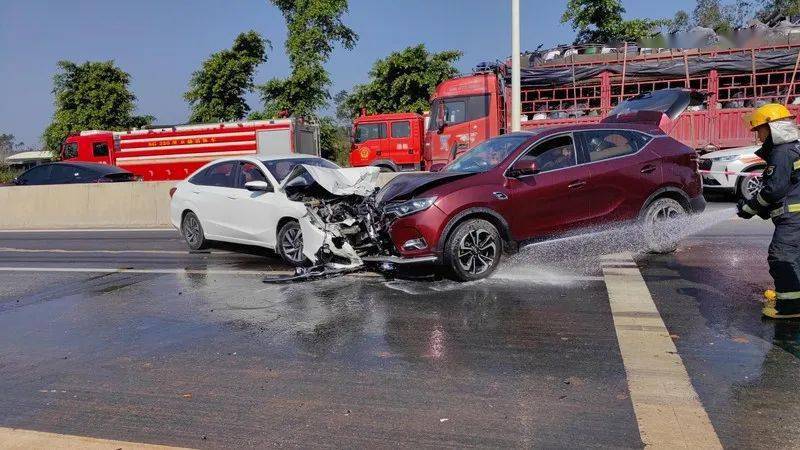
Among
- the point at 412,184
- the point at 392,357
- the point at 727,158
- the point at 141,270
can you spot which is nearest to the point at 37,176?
the point at 141,270

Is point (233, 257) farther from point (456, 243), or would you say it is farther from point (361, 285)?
point (456, 243)

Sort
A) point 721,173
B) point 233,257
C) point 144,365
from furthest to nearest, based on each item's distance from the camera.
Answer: point 721,173
point 233,257
point 144,365

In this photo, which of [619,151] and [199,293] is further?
[619,151]

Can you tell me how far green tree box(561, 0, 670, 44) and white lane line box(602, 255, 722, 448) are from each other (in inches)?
853

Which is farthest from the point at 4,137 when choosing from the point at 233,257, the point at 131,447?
the point at 131,447

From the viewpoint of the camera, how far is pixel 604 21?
2570 cm

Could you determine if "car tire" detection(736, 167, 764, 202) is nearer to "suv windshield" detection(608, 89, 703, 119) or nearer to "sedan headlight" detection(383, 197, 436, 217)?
"suv windshield" detection(608, 89, 703, 119)

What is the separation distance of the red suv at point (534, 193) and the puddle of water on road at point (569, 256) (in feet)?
0.43

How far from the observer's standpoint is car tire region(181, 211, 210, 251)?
34.4 feet

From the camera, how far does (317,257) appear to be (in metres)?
7.62

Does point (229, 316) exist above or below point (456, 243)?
below

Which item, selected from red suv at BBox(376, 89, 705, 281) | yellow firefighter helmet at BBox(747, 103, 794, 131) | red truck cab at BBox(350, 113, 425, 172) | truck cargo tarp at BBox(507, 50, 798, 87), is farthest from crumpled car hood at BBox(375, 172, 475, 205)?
red truck cab at BBox(350, 113, 425, 172)

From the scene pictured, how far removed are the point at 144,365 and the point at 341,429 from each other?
2066 mm

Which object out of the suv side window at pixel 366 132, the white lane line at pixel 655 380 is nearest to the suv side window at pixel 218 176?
the white lane line at pixel 655 380
